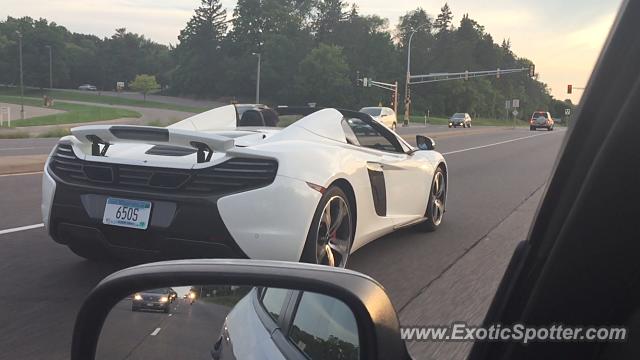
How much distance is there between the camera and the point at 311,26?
447ft

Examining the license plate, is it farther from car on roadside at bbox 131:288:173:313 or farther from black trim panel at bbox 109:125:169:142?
car on roadside at bbox 131:288:173:313

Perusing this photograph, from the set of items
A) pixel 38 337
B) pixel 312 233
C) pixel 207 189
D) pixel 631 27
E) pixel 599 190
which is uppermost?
pixel 631 27

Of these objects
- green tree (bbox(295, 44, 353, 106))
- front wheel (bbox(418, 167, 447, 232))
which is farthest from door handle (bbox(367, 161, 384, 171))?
green tree (bbox(295, 44, 353, 106))

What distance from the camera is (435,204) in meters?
7.02

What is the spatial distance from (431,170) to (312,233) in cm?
279

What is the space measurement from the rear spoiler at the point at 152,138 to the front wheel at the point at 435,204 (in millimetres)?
3235

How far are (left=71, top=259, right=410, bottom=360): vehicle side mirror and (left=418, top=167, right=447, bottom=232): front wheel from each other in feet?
17.1

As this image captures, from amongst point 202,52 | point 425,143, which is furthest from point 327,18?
point 425,143

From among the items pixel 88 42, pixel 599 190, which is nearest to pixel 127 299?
pixel 599 190

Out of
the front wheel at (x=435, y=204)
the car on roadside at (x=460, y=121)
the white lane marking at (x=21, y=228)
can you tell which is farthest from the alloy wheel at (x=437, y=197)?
the car on roadside at (x=460, y=121)

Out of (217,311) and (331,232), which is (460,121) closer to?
(331,232)

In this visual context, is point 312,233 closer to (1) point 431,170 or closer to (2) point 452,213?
→ (1) point 431,170

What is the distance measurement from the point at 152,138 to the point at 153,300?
2.77 metres

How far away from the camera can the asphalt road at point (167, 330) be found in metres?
1.67
